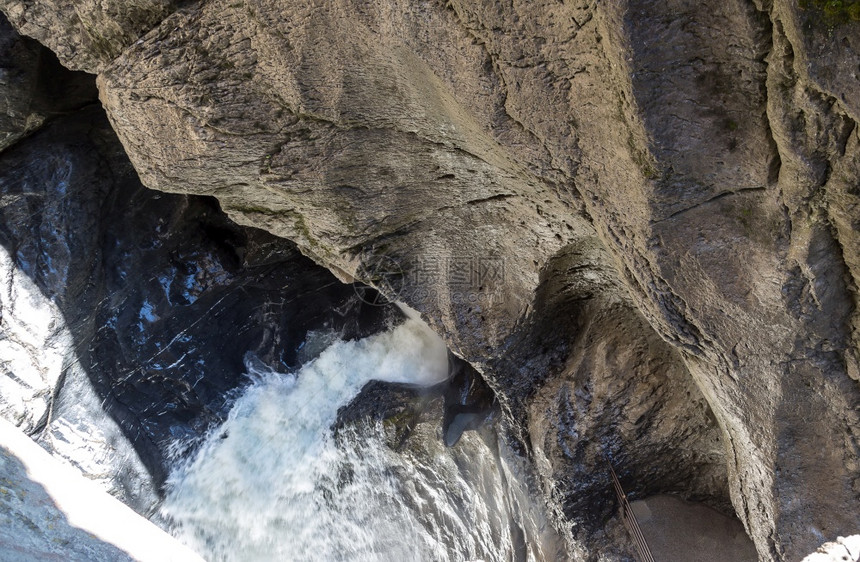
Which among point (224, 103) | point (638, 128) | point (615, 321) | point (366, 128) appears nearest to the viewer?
point (638, 128)

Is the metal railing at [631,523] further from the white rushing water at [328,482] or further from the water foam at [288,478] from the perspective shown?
the water foam at [288,478]

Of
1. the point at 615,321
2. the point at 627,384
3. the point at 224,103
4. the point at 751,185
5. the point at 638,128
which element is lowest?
the point at 627,384

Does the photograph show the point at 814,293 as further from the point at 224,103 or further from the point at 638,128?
the point at 224,103

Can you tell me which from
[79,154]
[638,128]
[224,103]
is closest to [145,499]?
[79,154]

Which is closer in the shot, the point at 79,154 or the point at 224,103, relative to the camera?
the point at 224,103

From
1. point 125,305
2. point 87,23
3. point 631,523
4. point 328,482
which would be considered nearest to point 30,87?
point 87,23

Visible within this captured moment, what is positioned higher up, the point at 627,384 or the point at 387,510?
the point at 627,384

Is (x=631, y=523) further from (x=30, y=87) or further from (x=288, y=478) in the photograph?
(x=30, y=87)
